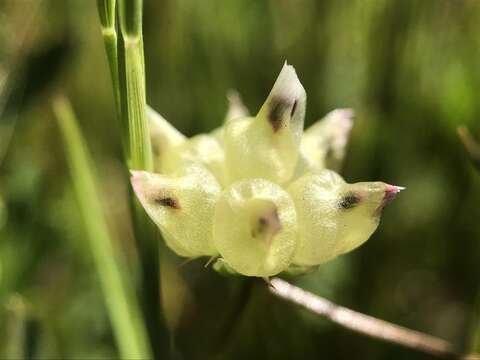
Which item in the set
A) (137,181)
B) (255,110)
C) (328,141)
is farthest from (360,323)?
(255,110)

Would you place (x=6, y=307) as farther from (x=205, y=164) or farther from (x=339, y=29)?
(x=339, y=29)

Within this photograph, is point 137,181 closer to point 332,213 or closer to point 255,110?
point 332,213

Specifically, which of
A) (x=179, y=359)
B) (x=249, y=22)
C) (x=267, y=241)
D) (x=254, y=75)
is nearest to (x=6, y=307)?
(x=179, y=359)

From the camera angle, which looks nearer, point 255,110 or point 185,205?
point 185,205

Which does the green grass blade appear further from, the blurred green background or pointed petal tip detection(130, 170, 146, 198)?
the blurred green background

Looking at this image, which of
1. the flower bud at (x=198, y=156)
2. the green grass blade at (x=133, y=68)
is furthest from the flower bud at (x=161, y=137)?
the green grass blade at (x=133, y=68)

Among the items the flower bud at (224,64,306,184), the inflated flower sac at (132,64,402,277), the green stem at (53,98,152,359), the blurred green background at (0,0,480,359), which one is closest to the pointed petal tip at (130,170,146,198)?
the inflated flower sac at (132,64,402,277)

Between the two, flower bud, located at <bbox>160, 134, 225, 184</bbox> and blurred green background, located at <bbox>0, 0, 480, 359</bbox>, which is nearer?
flower bud, located at <bbox>160, 134, 225, 184</bbox>
